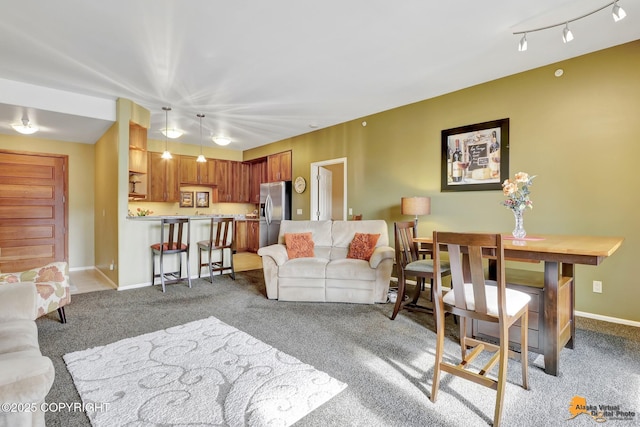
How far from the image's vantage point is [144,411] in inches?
66.2

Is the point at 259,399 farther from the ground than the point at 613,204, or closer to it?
closer to it

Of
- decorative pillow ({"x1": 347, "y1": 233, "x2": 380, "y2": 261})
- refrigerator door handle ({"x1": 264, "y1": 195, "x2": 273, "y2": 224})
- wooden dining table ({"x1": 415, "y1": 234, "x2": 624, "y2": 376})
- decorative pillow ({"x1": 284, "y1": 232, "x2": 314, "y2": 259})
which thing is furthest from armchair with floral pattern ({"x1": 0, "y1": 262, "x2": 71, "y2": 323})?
refrigerator door handle ({"x1": 264, "y1": 195, "x2": 273, "y2": 224})

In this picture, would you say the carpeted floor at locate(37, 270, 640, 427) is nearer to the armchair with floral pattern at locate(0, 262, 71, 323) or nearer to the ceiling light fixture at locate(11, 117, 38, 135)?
the armchair with floral pattern at locate(0, 262, 71, 323)

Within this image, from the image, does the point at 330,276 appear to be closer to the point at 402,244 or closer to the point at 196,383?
the point at 402,244

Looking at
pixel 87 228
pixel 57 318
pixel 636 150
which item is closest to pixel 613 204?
pixel 636 150

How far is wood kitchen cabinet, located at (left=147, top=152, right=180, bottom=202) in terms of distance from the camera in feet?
22.3

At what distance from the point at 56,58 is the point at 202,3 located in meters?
1.99

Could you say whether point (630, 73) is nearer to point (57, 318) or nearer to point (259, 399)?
point (259, 399)

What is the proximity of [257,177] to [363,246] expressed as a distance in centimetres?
486

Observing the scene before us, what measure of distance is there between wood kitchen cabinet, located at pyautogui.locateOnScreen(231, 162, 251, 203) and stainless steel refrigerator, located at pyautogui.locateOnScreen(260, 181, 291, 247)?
0.92 m

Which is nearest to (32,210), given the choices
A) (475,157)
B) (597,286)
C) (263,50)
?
(263,50)

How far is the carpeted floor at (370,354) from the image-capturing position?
1.70 meters

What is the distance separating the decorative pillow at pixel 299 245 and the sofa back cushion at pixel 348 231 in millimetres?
328

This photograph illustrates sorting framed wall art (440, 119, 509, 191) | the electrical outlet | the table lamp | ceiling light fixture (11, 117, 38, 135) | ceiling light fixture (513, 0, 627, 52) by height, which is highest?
ceiling light fixture (513, 0, 627, 52)
